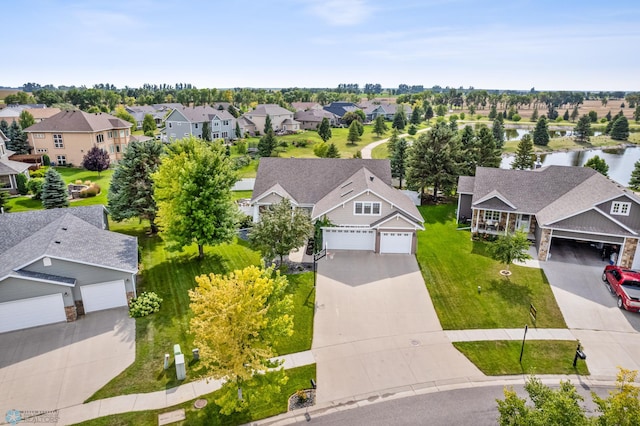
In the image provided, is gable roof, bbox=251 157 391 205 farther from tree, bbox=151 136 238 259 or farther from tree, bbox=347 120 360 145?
tree, bbox=347 120 360 145

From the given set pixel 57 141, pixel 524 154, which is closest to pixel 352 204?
pixel 524 154

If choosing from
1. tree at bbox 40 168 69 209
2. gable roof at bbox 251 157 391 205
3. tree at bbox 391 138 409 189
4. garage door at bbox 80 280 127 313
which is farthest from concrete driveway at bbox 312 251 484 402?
tree at bbox 40 168 69 209

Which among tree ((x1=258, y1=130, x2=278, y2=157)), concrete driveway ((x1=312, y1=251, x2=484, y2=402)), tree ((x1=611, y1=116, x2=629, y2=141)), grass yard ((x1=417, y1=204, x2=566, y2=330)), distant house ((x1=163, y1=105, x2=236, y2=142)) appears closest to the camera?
concrete driveway ((x1=312, y1=251, x2=484, y2=402))

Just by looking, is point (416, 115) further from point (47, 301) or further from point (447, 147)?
point (47, 301)

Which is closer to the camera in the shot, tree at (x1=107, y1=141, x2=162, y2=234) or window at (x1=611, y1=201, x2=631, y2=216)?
window at (x1=611, y1=201, x2=631, y2=216)

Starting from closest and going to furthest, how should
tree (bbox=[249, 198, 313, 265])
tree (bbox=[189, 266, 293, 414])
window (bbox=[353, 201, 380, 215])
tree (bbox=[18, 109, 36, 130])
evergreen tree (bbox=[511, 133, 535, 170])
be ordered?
1. tree (bbox=[189, 266, 293, 414])
2. tree (bbox=[249, 198, 313, 265])
3. window (bbox=[353, 201, 380, 215])
4. evergreen tree (bbox=[511, 133, 535, 170])
5. tree (bbox=[18, 109, 36, 130])
